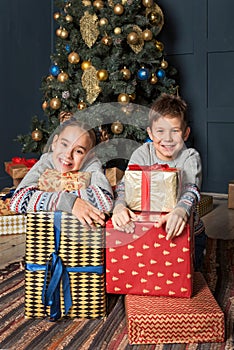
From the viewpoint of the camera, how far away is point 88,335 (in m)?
1.51

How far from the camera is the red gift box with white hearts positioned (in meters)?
1.56

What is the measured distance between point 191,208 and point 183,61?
2.75 meters

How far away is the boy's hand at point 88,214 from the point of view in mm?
1562

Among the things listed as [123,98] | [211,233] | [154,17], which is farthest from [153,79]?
[211,233]

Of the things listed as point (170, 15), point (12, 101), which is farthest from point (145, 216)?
point (170, 15)

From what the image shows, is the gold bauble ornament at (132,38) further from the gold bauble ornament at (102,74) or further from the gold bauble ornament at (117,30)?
the gold bauble ornament at (102,74)

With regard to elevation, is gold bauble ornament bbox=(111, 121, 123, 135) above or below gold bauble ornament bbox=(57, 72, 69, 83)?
below

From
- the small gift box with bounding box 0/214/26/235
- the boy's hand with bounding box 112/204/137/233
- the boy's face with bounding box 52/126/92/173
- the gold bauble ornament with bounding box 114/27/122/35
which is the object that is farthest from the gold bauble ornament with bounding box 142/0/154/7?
the boy's hand with bounding box 112/204/137/233

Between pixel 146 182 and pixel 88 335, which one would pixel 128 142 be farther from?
pixel 88 335

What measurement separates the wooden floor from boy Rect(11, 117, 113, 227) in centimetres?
63

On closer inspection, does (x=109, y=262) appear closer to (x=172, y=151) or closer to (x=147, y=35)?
(x=172, y=151)

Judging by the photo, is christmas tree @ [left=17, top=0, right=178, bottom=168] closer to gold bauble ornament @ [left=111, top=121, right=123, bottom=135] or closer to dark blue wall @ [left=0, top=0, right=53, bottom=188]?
gold bauble ornament @ [left=111, top=121, right=123, bottom=135]

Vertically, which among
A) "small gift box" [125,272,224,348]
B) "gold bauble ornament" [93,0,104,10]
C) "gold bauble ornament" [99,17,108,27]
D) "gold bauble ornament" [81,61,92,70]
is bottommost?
"small gift box" [125,272,224,348]

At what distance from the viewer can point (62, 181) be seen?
1713 mm
